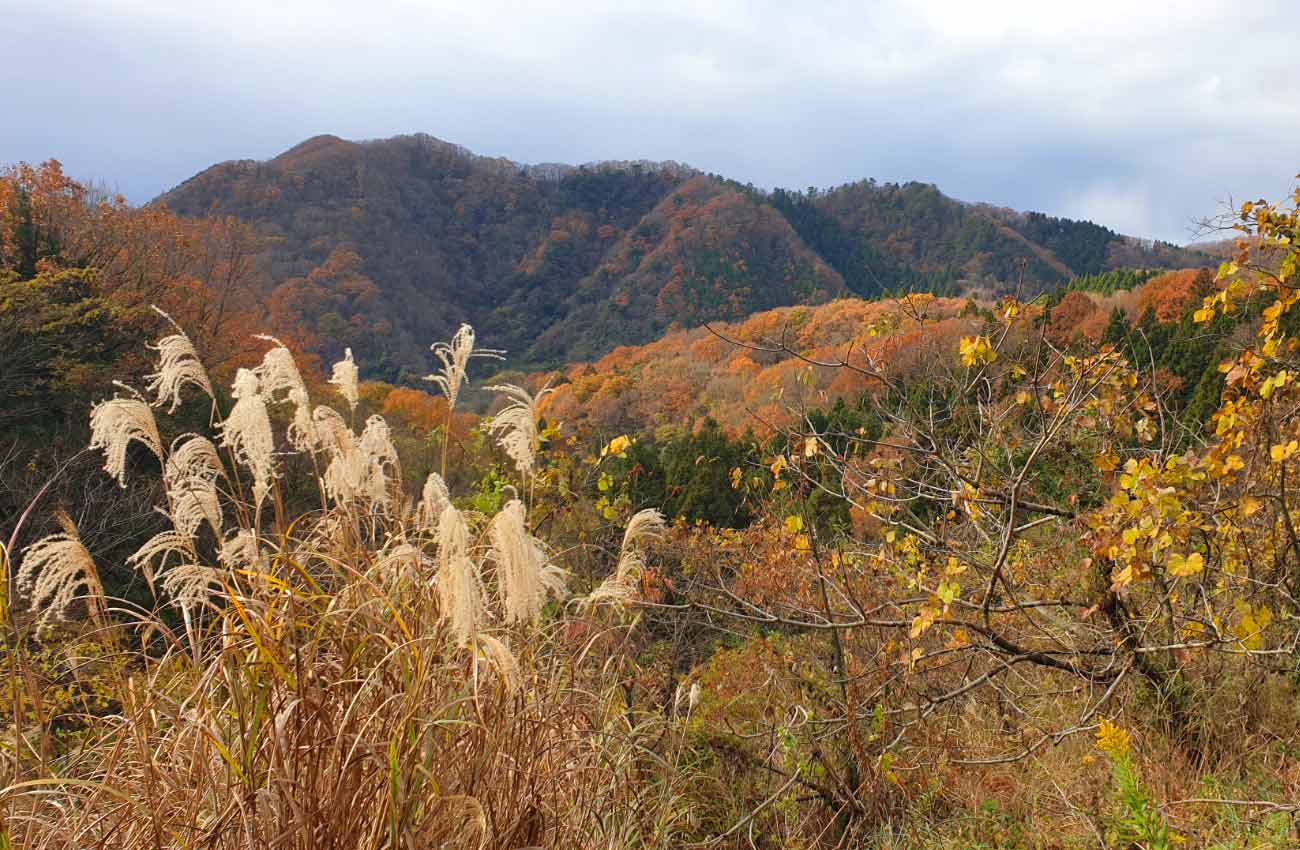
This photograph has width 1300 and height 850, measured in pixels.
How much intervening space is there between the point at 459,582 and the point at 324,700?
1.57 ft

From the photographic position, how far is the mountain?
210 feet

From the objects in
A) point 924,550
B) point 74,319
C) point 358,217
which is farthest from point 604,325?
point 924,550

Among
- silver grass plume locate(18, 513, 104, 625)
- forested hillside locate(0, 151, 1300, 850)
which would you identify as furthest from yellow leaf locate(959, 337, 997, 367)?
silver grass plume locate(18, 513, 104, 625)

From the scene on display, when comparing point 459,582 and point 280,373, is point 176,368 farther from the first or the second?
point 459,582

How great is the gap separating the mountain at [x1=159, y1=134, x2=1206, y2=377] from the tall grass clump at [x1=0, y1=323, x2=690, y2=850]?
5114 cm

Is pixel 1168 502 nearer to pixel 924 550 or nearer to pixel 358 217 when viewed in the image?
pixel 924 550

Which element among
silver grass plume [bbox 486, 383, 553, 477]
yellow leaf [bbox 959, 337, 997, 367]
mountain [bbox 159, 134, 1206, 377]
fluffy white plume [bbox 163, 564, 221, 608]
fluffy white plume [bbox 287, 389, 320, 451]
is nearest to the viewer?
fluffy white plume [bbox 163, 564, 221, 608]

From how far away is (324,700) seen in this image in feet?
6.15

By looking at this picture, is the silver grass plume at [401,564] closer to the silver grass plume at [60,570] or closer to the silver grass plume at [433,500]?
the silver grass plume at [433,500]

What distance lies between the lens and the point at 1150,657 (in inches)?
139

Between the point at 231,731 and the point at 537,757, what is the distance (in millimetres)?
746

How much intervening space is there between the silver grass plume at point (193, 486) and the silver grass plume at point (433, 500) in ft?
1.98

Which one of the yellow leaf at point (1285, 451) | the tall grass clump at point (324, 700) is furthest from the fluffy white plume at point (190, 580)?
the yellow leaf at point (1285, 451)

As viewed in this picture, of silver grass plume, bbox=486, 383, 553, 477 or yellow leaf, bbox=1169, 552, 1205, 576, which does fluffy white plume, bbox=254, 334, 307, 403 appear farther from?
yellow leaf, bbox=1169, 552, 1205, 576
